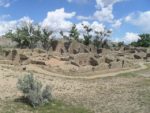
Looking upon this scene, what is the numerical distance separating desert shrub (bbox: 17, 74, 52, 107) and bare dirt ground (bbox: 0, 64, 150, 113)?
2.93 ft

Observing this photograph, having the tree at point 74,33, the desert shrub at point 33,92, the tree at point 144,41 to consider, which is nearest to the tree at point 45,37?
the tree at point 74,33

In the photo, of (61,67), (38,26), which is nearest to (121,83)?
(61,67)

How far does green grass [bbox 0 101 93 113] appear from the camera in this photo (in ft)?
54.9

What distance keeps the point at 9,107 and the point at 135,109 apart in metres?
6.31

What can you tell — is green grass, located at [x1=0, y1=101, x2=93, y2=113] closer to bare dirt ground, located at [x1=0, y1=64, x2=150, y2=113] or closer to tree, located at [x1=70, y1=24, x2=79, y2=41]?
bare dirt ground, located at [x1=0, y1=64, x2=150, y2=113]

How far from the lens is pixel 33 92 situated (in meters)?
17.9

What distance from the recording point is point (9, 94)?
19469 millimetres

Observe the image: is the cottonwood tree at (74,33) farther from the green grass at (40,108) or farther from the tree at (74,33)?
the green grass at (40,108)

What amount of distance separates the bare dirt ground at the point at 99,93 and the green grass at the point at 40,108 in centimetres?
50

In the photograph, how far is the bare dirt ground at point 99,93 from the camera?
18.0 meters

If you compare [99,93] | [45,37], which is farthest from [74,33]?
[99,93]

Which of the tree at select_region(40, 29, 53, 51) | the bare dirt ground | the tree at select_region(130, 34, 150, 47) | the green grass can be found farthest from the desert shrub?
the tree at select_region(130, 34, 150, 47)

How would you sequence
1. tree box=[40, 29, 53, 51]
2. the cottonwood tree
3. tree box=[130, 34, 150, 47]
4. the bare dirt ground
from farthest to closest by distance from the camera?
tree box=[130, 34, 150, 47] < the cottonwood tree < tree box=[40, 29, 53, 51] < the bare dirt ground

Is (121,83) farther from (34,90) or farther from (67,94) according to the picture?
(34,90)
